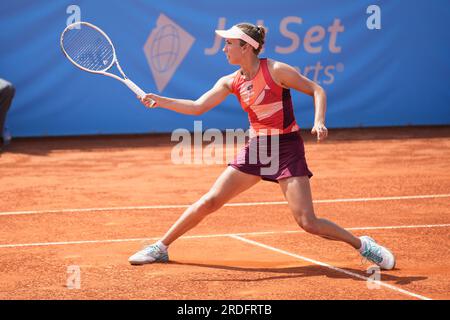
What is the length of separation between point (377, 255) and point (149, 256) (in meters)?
1.52

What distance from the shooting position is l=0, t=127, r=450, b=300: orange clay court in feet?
18.3

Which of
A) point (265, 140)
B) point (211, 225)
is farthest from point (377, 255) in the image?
point (211, 225)

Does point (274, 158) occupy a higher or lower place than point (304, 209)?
higher

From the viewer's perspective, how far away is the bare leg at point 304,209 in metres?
5.75

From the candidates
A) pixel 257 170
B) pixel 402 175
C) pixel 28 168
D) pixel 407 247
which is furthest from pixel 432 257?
pixel 28 168

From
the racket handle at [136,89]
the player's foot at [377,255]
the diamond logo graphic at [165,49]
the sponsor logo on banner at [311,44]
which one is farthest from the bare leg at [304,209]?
the sponsor logo on banner at [311,44]

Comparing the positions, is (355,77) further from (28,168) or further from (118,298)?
(118,298)

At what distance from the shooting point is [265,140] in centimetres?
599

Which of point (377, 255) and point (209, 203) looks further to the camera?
point (209, 203)

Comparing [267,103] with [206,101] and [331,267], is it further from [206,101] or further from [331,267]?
[331,267]

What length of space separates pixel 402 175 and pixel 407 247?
3576 millimetres

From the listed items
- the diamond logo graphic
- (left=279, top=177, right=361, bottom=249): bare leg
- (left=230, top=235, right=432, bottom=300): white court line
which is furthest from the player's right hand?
the diamond logo graphic

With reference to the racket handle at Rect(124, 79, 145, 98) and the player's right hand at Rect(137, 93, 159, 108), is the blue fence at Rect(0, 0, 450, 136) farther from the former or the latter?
the player's right hand at Rect(137, 93, 159, 108)

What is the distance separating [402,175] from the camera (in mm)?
10156
